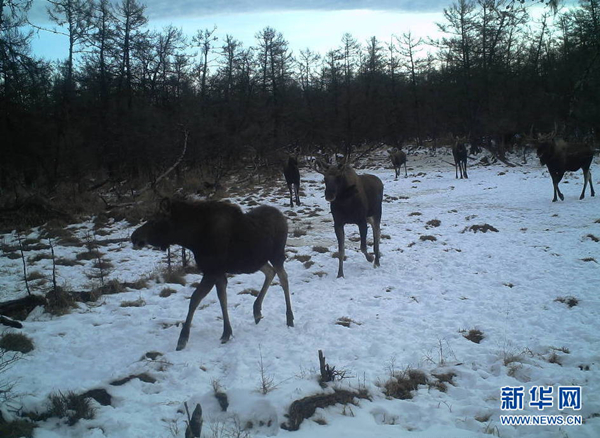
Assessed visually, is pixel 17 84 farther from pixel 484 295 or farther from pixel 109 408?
pixel 484 295

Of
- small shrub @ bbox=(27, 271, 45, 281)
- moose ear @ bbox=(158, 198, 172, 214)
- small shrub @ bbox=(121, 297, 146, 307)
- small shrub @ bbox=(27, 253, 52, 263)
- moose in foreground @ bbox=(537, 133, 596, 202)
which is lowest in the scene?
small shrub @ bbox=(121, 297, 146, 307)

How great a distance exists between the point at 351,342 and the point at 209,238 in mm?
2271

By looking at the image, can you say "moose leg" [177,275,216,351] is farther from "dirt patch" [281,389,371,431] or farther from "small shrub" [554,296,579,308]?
"small shrub" [554,296,579,308]

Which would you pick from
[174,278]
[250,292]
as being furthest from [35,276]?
[250,292]

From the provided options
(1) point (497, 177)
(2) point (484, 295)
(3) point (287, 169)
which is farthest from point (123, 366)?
(1) point (497, 177)

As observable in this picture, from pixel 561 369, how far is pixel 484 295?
2.58 metres

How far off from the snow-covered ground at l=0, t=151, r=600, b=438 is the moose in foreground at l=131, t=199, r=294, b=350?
701 millimetres

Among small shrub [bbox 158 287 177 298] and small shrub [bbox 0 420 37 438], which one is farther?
small shrub [bbox 158 287 177 298]

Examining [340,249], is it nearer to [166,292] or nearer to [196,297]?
[166,292]

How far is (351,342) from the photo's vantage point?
5281 millimetres

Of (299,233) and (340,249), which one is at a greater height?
(340,249)

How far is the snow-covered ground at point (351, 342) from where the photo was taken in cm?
365

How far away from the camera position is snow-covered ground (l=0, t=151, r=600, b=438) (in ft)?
12.0

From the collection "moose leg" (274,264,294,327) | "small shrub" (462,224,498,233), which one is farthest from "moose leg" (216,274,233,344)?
"small shrub" (462,224,498,233)
